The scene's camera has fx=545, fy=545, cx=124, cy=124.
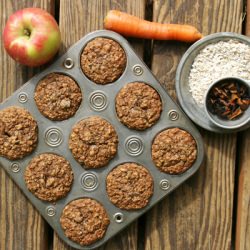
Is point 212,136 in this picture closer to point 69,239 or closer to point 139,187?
point 139,187

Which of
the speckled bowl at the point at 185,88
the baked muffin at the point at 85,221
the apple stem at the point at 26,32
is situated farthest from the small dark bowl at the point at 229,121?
the apple stem at the point at 26,32

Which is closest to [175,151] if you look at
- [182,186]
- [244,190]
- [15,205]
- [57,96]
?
[182,186]

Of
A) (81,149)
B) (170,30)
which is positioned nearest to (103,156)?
(81,149)

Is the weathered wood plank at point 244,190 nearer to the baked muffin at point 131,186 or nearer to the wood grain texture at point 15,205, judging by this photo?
the baked muffin at point 131,186

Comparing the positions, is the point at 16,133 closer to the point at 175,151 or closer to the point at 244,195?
the point at 175,151

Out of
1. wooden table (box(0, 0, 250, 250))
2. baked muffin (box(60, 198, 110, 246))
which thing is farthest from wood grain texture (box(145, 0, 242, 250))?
baked muffin (box(60, 198, 110, 246))

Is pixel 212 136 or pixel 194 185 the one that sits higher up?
pixel 212 136
